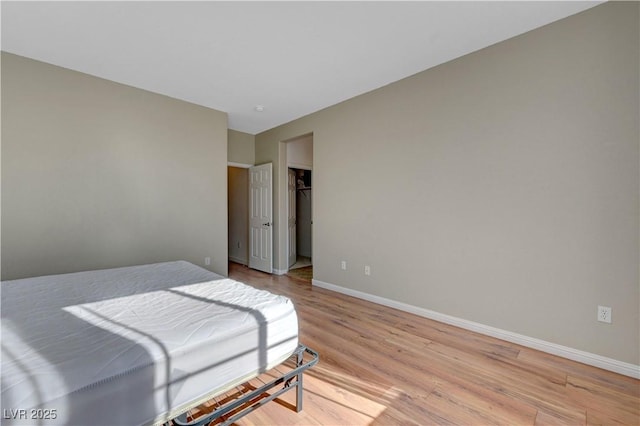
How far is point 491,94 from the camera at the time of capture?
255 cm

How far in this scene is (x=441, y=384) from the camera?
1.84m

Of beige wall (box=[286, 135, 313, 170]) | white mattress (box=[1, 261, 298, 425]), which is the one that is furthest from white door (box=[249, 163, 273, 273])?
white mattress (box=[1, 261, 298, 425])

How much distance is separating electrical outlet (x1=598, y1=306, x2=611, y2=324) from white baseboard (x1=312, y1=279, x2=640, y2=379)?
0.93ft

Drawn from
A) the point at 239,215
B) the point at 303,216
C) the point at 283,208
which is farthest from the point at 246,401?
the point at 303,216

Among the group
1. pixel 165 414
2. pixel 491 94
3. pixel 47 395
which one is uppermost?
pixel 491 94

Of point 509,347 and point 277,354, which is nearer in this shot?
point 277,354

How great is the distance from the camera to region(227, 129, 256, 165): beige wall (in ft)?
16.4

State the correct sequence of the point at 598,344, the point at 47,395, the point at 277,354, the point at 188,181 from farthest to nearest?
the point at 188,181
the point at 598,344
the point at 277,354
the point at 47,395

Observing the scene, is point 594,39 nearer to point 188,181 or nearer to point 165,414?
point 165,414

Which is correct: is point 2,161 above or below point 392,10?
below

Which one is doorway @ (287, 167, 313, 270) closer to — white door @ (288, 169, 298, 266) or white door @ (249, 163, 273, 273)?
white door @ (288, 169, 298, 266)

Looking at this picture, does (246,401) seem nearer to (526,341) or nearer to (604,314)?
(526,341)

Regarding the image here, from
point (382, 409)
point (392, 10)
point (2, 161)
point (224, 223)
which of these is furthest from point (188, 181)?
point (382, 409)

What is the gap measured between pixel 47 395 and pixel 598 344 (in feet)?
10.7
